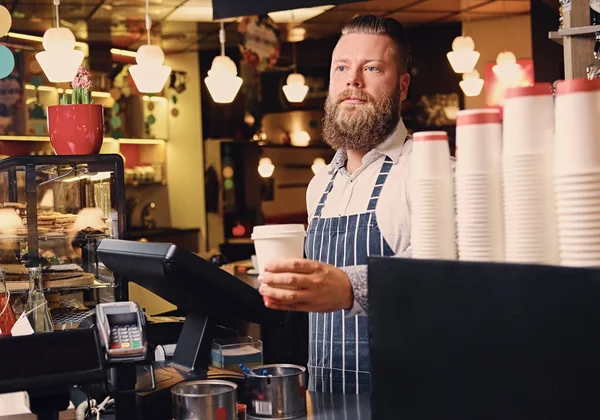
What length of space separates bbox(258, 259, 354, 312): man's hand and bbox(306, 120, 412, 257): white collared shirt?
736mm

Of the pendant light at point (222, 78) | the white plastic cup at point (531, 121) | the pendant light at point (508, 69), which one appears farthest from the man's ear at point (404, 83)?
the pendant light at point (508, 69)

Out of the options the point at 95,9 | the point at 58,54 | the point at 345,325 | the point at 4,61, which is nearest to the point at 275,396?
the point at 345,325

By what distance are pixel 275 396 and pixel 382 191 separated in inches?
31.8

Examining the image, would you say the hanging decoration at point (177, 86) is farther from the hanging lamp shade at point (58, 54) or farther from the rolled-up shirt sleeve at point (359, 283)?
the rolled-up shirt sleeve at point (359, 283)

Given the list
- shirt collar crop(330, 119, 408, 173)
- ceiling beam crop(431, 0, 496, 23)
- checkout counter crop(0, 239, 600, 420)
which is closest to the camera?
checkout counter crop(0, 239, 600, 420)

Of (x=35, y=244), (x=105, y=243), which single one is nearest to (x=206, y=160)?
(x=35, y=244)

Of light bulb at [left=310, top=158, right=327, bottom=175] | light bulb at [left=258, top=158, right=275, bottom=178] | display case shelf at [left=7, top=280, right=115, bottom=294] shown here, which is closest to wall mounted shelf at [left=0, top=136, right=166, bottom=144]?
light bulb at [left=258, top=158, right=275, bottom=178]

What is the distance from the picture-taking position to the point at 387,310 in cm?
136

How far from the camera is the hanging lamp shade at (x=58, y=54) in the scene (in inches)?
199

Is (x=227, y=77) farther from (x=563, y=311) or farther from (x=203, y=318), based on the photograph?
(x=563, y=311)

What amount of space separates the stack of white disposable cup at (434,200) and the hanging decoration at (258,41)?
715cm

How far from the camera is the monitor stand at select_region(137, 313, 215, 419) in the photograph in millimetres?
1875

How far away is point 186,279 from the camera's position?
5.86 ft

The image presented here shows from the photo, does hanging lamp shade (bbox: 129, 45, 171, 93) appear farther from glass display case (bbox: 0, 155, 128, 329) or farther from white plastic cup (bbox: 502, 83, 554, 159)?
white plastic cup (bbox: 502, 83, 554, 159)
